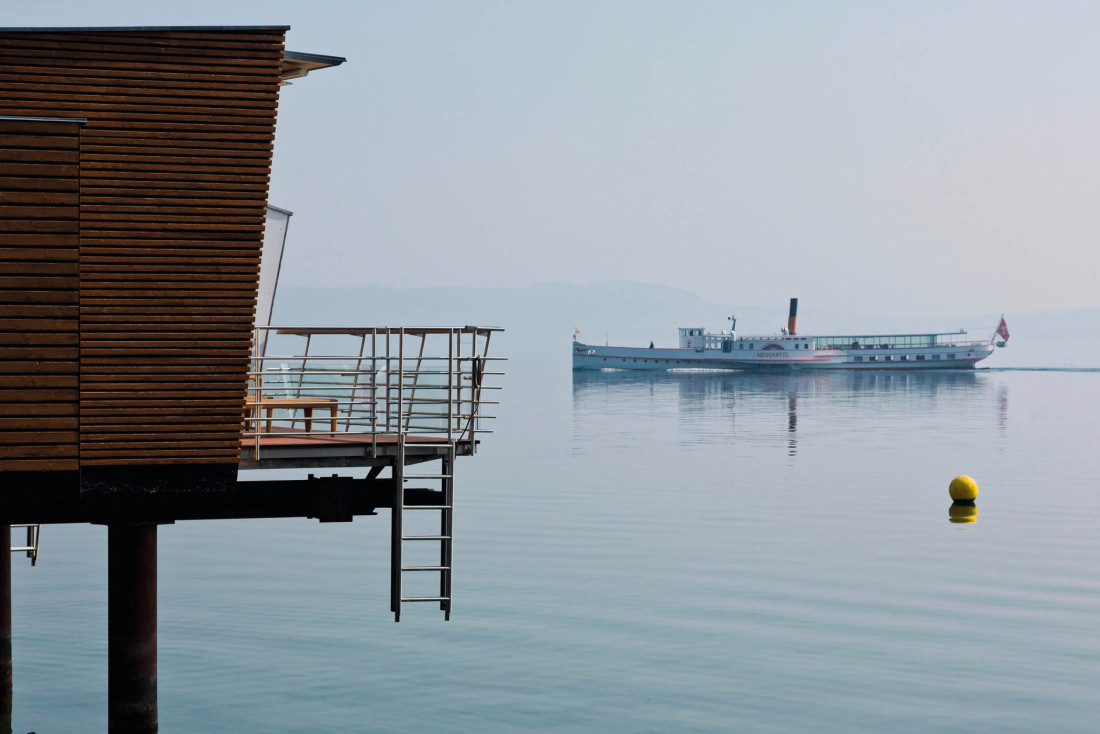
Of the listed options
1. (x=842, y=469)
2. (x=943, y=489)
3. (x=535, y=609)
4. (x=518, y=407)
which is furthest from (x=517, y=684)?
(x=518, y=407)

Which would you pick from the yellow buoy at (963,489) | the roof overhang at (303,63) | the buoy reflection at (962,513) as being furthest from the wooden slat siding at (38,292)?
the yellow buoy at (963,489)

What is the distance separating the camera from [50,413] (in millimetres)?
12992

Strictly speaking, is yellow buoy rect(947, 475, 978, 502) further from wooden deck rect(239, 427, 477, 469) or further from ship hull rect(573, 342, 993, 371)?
ship hull rect(573, 342, 993, 371)

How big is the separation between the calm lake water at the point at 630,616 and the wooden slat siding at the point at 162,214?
5.79 metres

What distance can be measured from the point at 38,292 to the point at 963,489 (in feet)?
103

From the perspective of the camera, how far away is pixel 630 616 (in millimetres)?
23531

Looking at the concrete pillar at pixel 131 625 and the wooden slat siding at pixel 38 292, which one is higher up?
the wooden slat siding at pixel 38 292

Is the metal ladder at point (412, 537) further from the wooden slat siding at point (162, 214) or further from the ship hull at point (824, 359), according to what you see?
the ship hull at point (824, 359)

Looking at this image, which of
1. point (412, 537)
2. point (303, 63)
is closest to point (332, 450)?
point (412, 537)

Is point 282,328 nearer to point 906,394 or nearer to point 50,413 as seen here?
point 50,413

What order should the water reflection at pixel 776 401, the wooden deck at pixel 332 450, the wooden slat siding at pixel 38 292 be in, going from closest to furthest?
the wooden slat siding at pixel 38 292, the wooden deck at pixel 332 450, the water reflection at pixel 776 401

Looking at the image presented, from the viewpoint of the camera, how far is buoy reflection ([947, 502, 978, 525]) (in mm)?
35781

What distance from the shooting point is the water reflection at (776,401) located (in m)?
72.6

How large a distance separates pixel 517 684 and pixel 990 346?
148 metres
